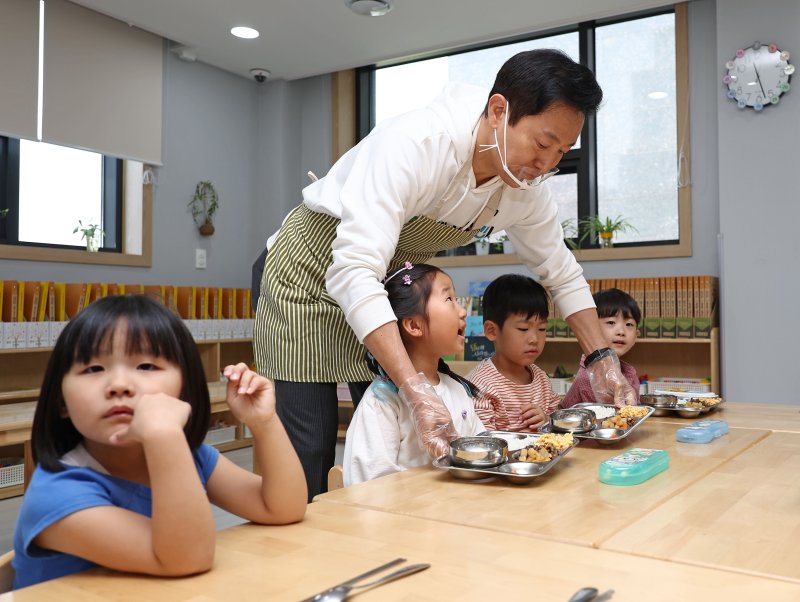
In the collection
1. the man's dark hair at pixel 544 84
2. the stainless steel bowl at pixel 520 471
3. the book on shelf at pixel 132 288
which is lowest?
the stainless steel bowl at pixel 520 471

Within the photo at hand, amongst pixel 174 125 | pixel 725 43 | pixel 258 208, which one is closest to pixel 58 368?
pixel 725 43

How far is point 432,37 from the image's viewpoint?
15.4 feet

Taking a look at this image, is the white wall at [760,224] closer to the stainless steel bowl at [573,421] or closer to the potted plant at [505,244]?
the potted plant at [505,244]

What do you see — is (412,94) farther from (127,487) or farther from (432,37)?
(127,487)

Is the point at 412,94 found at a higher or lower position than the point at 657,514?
higher

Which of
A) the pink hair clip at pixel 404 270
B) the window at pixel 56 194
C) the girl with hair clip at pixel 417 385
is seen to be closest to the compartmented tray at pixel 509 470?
the girl with hair clip at pixel 417 385

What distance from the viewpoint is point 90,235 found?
14.6ft

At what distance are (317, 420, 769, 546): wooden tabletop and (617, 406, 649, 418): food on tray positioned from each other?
22cm

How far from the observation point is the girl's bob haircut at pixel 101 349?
0.80 m

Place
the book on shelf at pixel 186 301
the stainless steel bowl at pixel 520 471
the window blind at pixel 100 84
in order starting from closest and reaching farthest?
1. the stainless steel bowl at pixel 520 471
2. the window blind at pixel 100 84
3. the book on shelf at pixel 186 301

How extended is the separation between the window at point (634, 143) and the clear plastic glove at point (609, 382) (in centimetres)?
261

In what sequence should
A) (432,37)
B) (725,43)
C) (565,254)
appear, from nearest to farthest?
(565,254)
(725,43)
(432,37)

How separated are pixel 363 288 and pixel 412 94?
446cm

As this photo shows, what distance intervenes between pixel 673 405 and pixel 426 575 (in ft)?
4.61
